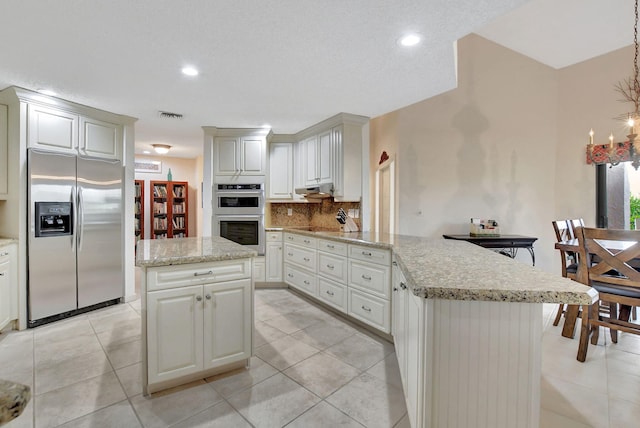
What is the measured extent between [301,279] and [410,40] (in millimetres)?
2915

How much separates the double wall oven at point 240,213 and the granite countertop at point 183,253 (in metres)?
1.74

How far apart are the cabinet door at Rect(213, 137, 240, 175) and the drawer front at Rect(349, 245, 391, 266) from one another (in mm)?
2317

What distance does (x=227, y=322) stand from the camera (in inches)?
81.9

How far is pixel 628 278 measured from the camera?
228 cm

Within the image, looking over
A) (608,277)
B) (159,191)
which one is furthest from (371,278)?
(159,191)

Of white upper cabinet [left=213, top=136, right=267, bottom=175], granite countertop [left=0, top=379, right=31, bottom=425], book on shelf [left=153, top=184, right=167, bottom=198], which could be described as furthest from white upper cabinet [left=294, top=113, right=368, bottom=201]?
book on shelf [left=153, top=184, right=167, bottom=198]

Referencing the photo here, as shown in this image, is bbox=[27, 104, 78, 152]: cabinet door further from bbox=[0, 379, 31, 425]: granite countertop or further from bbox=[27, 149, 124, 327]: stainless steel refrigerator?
bbox=[0, 379, 31, 425]: granite countertop

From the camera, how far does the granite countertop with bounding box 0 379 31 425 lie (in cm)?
50

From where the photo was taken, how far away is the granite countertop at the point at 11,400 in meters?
0.50

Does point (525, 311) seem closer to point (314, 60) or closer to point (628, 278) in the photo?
point (628, 278)

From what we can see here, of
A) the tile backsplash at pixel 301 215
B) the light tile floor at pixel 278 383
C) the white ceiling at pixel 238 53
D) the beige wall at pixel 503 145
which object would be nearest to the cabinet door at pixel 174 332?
the light tile floor at pixel 278 383

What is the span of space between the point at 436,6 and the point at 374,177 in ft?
14.5

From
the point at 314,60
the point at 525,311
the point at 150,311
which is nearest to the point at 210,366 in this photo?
the point at 150,311

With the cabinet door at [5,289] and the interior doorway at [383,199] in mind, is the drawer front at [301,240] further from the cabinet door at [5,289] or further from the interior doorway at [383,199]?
the cabinet door at [5,289]
